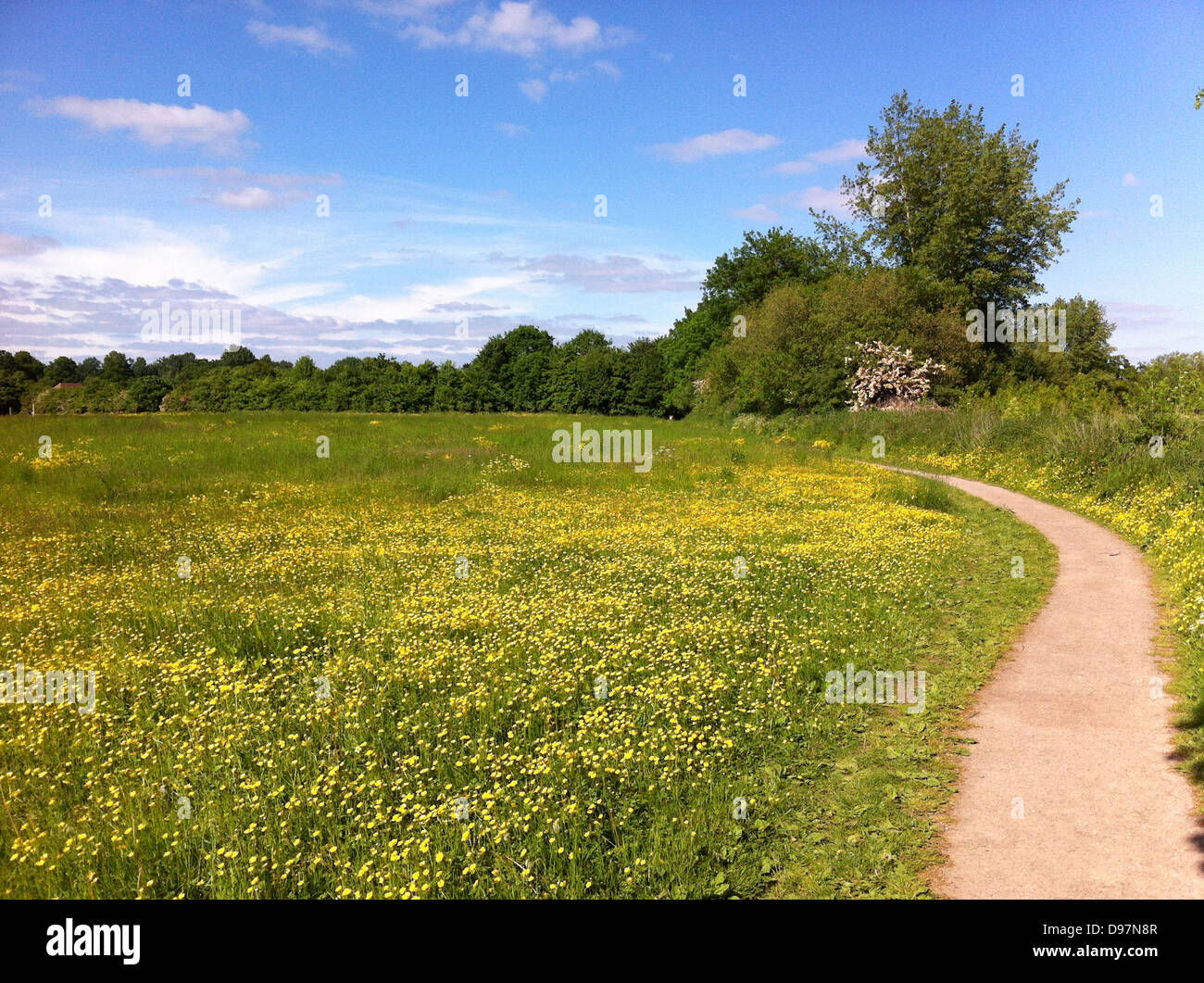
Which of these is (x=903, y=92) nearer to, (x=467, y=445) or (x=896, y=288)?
(x=896, y=288)

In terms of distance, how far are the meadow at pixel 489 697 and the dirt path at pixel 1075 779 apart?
1.05 feet

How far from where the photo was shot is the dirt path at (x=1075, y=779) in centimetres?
467

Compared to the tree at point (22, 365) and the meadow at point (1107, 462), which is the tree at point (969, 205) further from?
the tree at point (22, 365)

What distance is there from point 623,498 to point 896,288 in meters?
29.2

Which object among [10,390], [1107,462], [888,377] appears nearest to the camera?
[1107,462]

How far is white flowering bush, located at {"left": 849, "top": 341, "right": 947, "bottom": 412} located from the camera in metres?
37.2

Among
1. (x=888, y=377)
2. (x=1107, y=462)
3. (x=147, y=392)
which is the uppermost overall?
(x=147, y=392)

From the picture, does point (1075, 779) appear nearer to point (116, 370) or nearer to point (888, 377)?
point (888, 377)

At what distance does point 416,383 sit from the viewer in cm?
8275

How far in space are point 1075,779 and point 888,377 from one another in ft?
114

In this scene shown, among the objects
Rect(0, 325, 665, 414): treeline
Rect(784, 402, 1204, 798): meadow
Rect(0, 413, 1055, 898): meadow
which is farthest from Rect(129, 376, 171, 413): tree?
Rect(784, 402, 1204, 798): meadow

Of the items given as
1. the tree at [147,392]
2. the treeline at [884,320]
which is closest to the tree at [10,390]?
the treeline at [884,320]

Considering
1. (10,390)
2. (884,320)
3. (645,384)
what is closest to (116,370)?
(10,390)

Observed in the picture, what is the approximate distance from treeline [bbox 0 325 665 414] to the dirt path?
6868 cm
